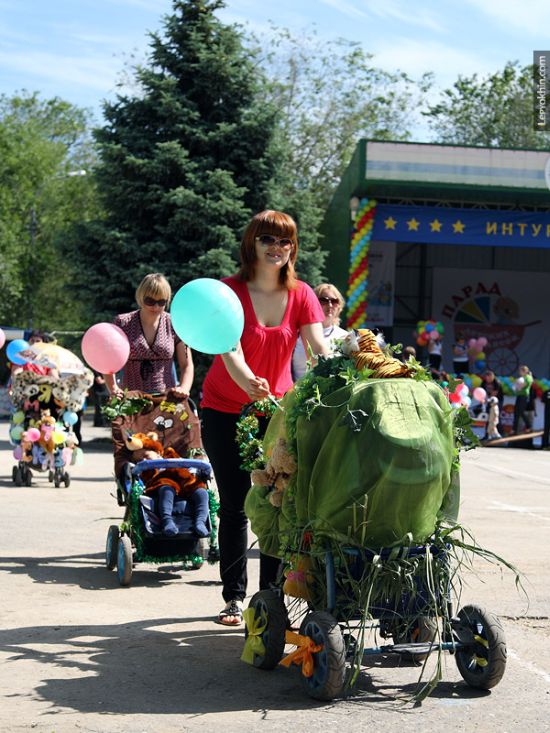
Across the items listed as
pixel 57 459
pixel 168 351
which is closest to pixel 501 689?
pixel 168 351

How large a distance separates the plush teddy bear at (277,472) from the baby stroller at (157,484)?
2052mm

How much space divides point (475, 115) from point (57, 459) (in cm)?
5039

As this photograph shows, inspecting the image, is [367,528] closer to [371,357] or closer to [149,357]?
[371,357]

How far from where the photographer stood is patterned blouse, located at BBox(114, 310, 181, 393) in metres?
7.84

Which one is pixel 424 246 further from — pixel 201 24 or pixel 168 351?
pixel 168 351

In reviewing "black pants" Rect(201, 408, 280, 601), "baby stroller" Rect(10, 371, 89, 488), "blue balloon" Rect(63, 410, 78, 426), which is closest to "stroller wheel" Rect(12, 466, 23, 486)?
"baby stroller" Rect(10, 371, 89, 488)

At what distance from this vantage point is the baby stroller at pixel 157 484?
23.1 feet

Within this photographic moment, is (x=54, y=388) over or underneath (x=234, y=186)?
underneath

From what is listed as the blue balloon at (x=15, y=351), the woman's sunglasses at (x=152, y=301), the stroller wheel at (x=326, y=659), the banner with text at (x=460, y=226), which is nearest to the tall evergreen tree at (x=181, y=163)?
the banner with text at (x=460, y=226)

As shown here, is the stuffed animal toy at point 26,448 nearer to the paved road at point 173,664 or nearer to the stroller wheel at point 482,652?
the paved road at point 173,664

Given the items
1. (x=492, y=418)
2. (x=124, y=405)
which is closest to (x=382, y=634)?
(x=124, y=405)

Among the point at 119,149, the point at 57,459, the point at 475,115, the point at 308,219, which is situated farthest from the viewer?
the point at 475,115

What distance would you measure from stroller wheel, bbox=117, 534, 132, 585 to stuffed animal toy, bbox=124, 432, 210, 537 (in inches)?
10.0

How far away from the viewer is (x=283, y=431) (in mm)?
4941
